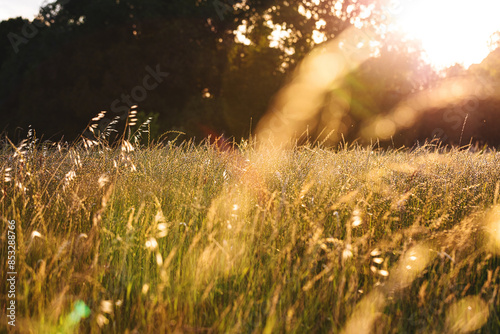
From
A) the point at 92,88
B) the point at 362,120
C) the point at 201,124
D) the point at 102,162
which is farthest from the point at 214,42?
the point at 102,162

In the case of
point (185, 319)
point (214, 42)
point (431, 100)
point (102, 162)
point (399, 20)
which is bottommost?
point (185, 319)

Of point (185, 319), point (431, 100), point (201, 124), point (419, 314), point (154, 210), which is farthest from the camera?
point (431, 100)

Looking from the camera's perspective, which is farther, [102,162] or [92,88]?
[92,88]

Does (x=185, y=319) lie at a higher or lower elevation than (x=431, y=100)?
lower

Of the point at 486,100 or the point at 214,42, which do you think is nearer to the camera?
the point at 486,100

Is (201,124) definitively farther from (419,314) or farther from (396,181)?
(419,314)

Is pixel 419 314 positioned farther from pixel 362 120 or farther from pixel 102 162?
pixel 362 120

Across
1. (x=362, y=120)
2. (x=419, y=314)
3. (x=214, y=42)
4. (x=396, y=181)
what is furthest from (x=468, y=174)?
(x=214, y=42)

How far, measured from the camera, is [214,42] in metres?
17.2

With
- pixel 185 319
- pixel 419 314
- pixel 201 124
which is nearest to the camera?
pixel 185 319

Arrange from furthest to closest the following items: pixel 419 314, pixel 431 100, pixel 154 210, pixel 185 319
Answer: pixel 431 100 < pixel 154 210 < pixel 419 314 < pixel 185 319

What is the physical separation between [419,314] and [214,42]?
649 inches

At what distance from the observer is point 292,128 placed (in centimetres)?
1631

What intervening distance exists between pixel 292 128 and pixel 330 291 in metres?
14.4
